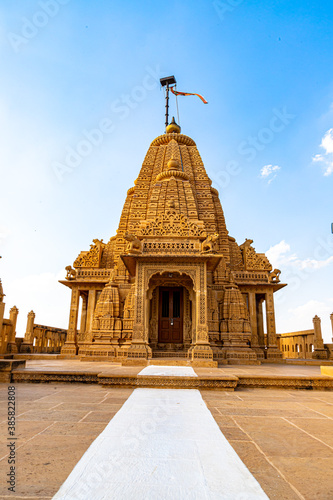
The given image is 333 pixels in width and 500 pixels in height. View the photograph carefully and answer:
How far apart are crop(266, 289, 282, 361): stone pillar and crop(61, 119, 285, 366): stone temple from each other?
61 mm

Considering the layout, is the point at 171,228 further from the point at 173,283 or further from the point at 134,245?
the point at 173,283

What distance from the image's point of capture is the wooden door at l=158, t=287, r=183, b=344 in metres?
16.2

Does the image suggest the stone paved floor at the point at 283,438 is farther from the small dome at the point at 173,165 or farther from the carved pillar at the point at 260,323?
the small dome at the point at 173,165

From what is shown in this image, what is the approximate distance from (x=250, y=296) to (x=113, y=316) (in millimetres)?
9173

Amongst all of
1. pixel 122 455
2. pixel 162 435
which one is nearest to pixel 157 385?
pixel 162 435

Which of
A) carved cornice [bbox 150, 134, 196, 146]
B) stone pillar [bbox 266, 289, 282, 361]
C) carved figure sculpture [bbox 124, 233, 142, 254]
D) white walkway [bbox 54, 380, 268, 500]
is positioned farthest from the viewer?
carved cornice [bbox 150, 134, 196, 146]

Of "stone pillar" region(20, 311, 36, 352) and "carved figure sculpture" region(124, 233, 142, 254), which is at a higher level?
"carved figure sculpture" region(124, 233, 142, 254)

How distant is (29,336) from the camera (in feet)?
72.6

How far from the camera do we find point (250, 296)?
68.0 feet

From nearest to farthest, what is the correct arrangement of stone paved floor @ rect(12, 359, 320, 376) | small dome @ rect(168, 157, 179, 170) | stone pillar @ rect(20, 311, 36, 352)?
stone paved floor @ rect(12, 359, 320, 376), stone pillar @ rect(20, 311, 36, 352), small dome @ rect(168, 157, 179, 170)

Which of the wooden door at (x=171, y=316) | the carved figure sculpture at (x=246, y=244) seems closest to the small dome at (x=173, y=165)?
the carved figure sculpture at (x=246, y=244)

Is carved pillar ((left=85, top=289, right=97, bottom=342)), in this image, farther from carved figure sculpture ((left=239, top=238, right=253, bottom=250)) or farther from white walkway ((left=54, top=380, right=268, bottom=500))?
white walkway ((left=54, top=380, right=268, bottom=500))

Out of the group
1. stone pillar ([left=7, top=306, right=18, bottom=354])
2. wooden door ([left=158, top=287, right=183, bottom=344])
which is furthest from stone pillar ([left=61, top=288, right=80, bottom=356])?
wooden door ([left=158, top=287, right=183, bottom=344])

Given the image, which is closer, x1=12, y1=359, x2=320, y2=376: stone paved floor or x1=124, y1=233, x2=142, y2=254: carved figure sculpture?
x1=12, y1=359, x2=320, y2=376: stone paved floor
